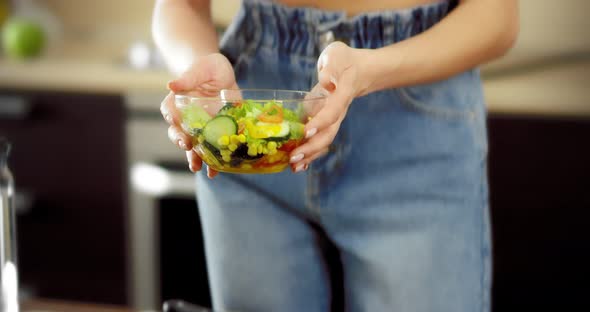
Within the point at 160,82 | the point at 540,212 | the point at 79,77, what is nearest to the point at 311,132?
the point at 540,212

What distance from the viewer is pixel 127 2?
2.61 metres

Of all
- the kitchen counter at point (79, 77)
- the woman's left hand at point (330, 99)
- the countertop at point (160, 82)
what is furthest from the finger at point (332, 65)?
the kitchen counter at point (79, 77)

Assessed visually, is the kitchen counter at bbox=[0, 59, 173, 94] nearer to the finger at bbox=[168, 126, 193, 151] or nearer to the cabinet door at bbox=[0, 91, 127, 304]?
the cabinet door at bbox=[0, 91, 127, 304]

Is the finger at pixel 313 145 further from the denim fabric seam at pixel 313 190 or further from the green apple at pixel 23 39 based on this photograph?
the green apple at pixel 23 39

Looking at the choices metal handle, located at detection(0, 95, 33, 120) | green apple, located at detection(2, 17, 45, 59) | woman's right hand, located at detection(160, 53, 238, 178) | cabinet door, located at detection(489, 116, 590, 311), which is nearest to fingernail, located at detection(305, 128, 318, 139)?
woman's right hand, located at detection(160, 53, 238, 178)

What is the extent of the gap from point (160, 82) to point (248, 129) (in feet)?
4.22

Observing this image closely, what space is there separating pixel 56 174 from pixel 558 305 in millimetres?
1357

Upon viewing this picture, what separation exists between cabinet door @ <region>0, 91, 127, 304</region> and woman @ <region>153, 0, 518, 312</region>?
1205 mm

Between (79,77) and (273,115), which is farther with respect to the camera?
(79,77)

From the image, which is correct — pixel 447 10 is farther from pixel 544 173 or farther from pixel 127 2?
pixel 127 2

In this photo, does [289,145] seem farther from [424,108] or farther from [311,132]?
[424,108]

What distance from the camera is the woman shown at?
0.87 metres

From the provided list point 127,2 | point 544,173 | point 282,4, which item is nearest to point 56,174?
point 127,2

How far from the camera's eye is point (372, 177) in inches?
35.3
